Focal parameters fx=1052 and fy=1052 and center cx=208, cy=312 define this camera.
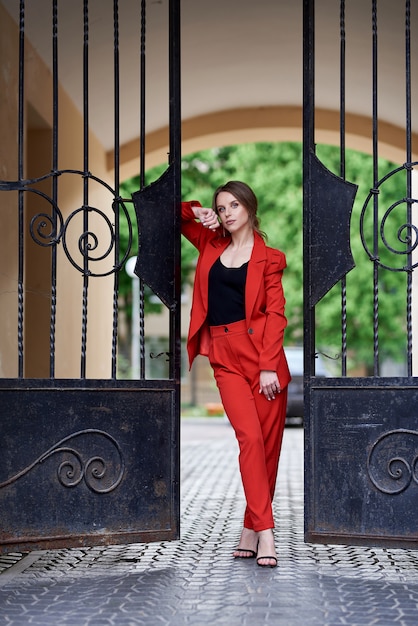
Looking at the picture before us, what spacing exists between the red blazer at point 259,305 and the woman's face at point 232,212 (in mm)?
144

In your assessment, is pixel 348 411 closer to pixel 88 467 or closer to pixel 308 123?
pixel 88 467

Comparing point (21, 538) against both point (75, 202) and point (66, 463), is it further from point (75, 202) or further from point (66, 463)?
point (75, 202)

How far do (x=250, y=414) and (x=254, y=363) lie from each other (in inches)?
11.2

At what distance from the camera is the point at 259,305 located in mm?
5844

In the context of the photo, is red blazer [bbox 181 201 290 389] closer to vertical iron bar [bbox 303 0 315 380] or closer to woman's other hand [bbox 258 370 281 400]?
woman's other hand [bbox 258 370 281 400]

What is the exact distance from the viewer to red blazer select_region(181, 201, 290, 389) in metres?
5.76

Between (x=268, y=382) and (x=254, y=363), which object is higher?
(x=254, y=363)

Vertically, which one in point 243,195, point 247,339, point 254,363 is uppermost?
point 243,195

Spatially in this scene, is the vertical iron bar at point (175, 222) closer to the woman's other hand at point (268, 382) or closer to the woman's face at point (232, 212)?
the woman's face at point (232, 212)

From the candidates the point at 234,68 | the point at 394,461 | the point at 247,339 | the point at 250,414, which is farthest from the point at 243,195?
the point at 234,68

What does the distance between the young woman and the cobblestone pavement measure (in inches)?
12.4

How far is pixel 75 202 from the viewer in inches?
417

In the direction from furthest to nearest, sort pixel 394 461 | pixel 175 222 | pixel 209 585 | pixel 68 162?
pixel 68 162 < pixel 175 222 < pixel 394 461 < pixel 209 585

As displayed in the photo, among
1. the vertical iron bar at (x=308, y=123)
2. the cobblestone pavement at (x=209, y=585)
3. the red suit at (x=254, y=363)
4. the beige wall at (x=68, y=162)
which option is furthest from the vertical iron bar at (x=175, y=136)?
the beige wall at (x=68, y=162)
